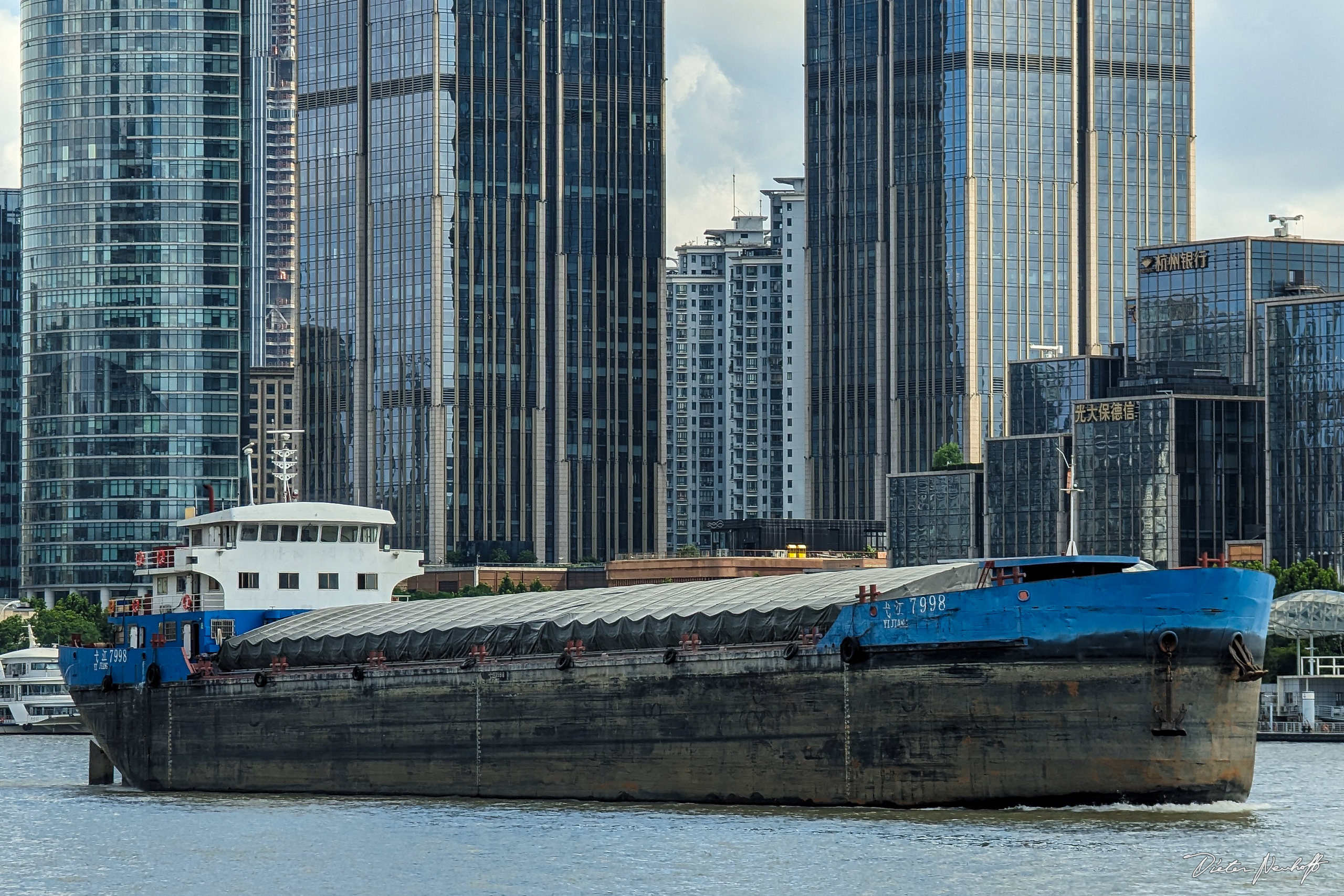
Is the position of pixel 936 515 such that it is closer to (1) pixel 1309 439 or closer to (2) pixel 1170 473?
(2) pixel 1170 473

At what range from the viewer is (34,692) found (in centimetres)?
17138

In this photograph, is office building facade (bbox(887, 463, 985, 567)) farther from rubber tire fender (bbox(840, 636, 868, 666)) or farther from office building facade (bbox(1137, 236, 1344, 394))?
rubber tire fender (bbox(840, 636, 868, 666))

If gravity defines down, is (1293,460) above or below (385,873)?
above

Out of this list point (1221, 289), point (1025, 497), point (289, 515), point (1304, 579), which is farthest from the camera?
point (1221, 289)

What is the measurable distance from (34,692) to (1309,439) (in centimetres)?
9615

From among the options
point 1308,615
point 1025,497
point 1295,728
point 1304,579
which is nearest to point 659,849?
point 1295,728

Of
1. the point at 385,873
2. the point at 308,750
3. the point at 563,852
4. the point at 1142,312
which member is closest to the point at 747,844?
the point at 563,852

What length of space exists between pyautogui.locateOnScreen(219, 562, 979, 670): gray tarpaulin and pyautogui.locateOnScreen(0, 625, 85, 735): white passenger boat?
3680 inches

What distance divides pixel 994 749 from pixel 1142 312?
136 meters

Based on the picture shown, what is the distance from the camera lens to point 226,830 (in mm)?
64562

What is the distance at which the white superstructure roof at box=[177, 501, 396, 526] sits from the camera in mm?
84062

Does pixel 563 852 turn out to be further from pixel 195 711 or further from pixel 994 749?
pixel 195 711

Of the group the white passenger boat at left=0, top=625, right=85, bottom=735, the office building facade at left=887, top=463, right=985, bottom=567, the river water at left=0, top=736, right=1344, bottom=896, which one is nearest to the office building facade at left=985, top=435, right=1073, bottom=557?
the office building facade at left=887, top=463, right=985, bottom=567

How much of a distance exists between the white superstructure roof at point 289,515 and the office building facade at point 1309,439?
3963 inches
